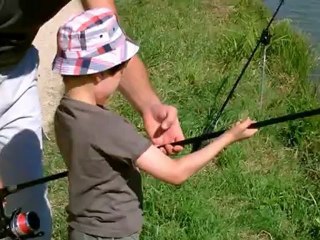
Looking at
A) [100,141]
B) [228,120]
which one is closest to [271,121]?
[100,141]

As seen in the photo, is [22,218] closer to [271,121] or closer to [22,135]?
[22,135]

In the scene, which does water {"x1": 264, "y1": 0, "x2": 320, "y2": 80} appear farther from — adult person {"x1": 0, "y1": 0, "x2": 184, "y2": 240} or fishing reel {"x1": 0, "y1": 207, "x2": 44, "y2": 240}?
fishing reel {"x1": 0, "y1": 207, "x2": 44, "y2": 240}

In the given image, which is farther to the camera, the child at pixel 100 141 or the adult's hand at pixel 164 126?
the adult's hand at pixel 164 126

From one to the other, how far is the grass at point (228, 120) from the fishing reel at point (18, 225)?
1244 mm

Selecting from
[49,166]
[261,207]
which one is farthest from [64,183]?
[261,207]

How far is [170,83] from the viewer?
6.14 m

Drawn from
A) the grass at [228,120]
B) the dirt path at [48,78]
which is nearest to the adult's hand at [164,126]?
the grass at [228,120]

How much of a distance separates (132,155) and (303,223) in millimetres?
1814

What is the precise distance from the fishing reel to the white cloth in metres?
0.20

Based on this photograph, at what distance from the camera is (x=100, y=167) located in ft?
9.43

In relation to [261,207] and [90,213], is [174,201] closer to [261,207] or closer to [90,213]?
[261,207]

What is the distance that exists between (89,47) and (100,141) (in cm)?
29

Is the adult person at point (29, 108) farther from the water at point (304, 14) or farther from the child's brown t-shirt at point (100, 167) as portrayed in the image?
the water at point (304, 14)

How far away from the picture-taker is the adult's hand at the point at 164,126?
316cm
